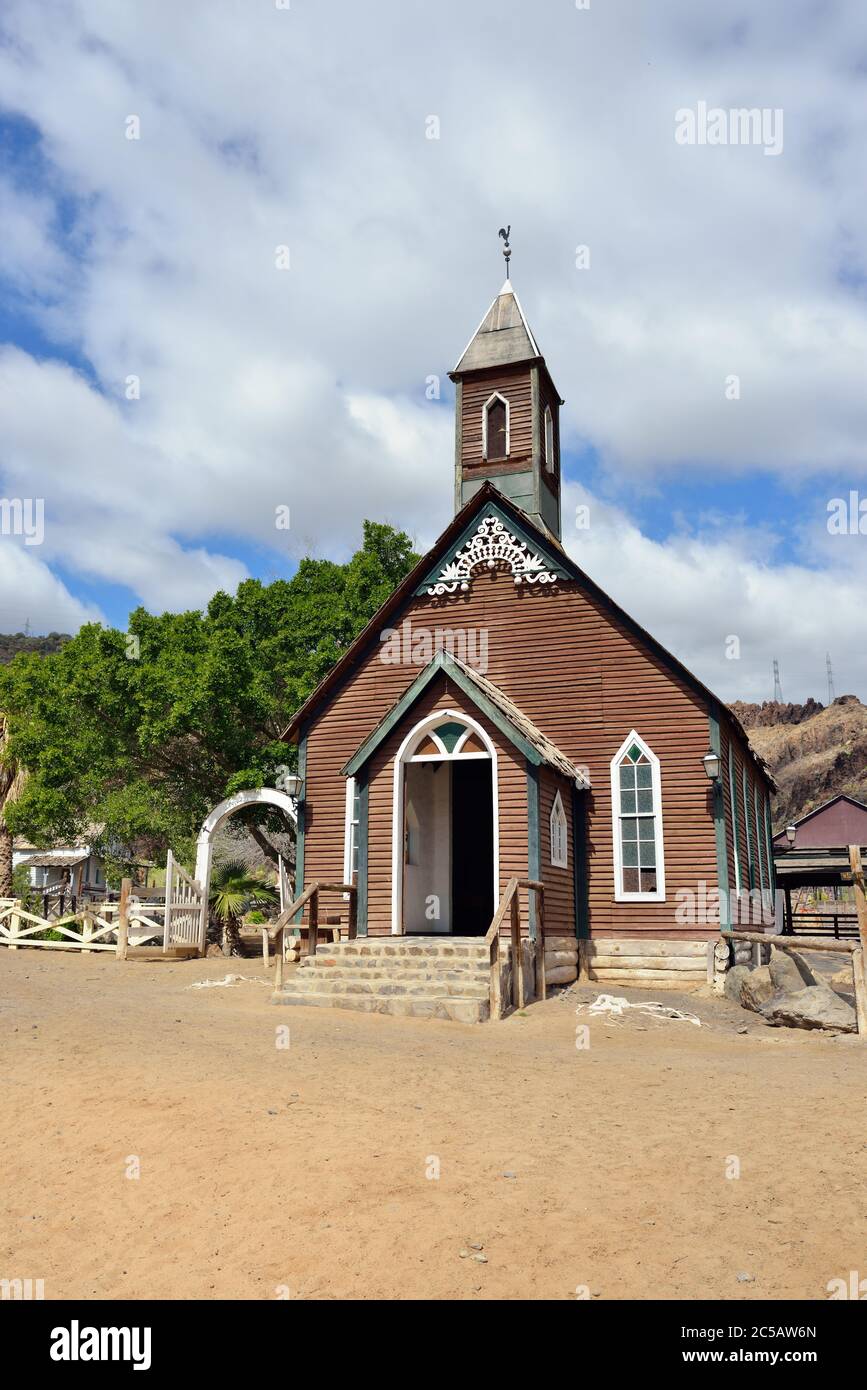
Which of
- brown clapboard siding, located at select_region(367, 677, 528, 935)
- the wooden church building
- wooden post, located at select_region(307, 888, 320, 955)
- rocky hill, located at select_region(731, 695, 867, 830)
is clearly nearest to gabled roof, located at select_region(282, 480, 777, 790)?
the wooden church building

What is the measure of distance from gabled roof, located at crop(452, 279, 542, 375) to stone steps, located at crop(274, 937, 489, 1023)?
12.6 meters

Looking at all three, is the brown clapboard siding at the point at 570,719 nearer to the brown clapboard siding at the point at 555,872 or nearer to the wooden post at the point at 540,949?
the brown clapboard siding at the point at 555,872

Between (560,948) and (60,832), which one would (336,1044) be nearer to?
(560,948)

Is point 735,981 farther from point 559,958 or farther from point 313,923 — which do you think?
point 313,923

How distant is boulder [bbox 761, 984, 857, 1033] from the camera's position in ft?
44.3

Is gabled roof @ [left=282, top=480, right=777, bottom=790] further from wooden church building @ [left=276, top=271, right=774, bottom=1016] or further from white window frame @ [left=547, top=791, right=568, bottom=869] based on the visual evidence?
white window frame @ [left=547, top=791, right=568, bottom=869]

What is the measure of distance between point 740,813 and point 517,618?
6044 mm

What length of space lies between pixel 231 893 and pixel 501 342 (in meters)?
13.8

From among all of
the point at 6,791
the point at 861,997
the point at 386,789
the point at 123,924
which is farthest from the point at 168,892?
the point at 861,997

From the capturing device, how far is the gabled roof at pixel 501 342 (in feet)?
72.9

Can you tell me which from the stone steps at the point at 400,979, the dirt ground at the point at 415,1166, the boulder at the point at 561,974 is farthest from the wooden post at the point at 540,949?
the dirt ground at the point at 415,1166

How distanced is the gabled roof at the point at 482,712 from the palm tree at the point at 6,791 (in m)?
15.4

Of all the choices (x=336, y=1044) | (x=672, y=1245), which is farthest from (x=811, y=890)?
(x=672, y=1245)

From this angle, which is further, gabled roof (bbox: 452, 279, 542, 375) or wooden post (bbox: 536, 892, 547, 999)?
gabled roof (bbox: 452, 279, 542, 375)
